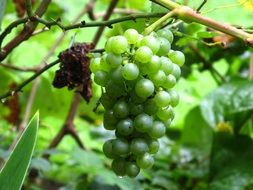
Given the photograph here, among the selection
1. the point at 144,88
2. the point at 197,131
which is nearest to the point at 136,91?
the point at 144,88

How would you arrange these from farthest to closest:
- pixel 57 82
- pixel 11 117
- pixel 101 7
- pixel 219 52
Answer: pixel 101 7 < pixel 11 117 < pixel 219 52 < pixel 57 82

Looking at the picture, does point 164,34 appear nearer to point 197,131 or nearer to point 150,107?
point 150,107

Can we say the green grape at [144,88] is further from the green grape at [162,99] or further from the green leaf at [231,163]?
the green leaf at [231,163]

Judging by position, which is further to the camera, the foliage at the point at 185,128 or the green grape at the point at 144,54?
the foliage at the point at 185,128

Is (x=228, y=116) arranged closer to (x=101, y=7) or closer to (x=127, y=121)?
(x=127, y=121)

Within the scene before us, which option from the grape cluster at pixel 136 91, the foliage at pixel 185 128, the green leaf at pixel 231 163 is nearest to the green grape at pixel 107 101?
the grape cluster at pixel 136 91

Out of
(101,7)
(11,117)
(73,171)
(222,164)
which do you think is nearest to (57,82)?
(222,164)
